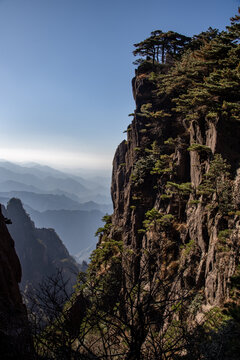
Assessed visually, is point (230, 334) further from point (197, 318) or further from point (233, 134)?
point (233, 134)

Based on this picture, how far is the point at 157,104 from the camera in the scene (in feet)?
76.9

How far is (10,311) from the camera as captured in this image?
980cm

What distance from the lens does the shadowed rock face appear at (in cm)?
647

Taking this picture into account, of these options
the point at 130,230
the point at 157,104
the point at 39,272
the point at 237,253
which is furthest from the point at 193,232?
the point at 39,272

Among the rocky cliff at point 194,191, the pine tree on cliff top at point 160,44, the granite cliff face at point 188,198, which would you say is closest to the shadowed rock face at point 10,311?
the rocky cliff at point 194,191

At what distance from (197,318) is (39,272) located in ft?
375

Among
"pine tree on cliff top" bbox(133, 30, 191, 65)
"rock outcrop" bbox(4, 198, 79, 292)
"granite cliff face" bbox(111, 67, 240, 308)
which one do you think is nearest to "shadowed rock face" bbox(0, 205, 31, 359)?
"granite cliff face" bbox(111, 67, 240, 308)

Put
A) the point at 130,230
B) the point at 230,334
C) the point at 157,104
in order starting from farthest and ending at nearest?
the point at 157,104 < the point at 130,230 < the point at 230,334

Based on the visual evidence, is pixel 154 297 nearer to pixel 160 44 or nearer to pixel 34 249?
pixel 160 44

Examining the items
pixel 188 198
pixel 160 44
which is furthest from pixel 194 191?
pixel 160 44

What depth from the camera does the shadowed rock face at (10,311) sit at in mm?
6469

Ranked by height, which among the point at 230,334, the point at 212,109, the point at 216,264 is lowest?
the point at 230,334

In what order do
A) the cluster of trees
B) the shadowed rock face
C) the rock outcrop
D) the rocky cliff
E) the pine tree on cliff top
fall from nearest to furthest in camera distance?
the cluster of trees, the shadowed rock face, the rocky cliff, the pine tree on cliff top, the rock outcrop

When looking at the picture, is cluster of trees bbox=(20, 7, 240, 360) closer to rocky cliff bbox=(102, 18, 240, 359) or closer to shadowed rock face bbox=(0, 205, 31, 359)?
rocky cliff bbox=(102, 18, 240, 359)
